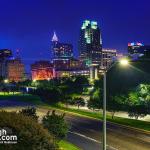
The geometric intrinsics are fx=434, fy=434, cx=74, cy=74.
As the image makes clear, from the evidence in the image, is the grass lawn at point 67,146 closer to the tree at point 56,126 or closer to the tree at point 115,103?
the tree at point 56,126

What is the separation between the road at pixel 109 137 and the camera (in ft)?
121

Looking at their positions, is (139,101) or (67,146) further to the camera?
(139,101)

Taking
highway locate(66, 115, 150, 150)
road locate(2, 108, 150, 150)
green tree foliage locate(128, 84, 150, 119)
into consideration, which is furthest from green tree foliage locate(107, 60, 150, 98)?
highway locate(66, 115, 150, 150)

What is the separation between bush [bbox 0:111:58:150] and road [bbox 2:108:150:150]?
11.9 meters

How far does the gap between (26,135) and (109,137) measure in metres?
18.5

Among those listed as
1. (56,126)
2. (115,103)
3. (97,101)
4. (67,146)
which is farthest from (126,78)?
(56,126)

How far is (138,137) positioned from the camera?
137 ft

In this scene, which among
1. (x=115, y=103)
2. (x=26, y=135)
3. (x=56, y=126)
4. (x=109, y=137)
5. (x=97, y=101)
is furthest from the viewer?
(x=97, y=101)

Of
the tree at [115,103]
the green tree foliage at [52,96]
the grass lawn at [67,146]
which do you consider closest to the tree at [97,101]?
the tree at [115,103]

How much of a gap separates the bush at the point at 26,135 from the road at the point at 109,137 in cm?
1186

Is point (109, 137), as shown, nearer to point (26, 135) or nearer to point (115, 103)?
point (26, 135)

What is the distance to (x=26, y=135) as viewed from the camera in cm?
2447

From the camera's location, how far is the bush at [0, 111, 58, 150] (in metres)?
24.5

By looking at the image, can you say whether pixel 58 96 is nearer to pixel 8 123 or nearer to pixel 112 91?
pixel 112 91
